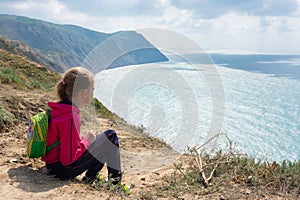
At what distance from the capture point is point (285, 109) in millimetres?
33406

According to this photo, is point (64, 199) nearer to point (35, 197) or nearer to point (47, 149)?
point (35, 197)

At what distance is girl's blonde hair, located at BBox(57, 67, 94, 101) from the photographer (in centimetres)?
326

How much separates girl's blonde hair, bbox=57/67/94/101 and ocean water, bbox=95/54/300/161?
1113mm

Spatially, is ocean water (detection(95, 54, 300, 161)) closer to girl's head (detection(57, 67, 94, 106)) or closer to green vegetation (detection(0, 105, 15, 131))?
girl's head (detection(57, 67, 94, 106))

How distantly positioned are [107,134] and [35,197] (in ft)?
3.69

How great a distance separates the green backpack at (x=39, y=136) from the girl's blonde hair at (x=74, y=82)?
1.12 ft

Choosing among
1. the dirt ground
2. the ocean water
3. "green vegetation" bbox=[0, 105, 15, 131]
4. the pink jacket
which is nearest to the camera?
the pink jacket

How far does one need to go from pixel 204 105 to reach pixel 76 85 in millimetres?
26291

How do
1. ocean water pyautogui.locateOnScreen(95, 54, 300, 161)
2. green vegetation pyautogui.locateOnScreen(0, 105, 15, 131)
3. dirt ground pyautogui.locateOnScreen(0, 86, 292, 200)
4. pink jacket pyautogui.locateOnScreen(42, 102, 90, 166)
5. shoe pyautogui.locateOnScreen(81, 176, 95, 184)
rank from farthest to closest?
green vegetation pyautogui.locateOnScreen(0, 105, 15, 131)
ocean water pyautogui.locateOnScreen(95, 54, 300, 161)
shoe pyautogui.locateOnScreen(81, 176, 95, 184)
dirt ground pyautogui.locateOnScreen(0, 86, 292, 200)
pink jacket pyautogui.locateOnScreen(42, 102, 90, 166)

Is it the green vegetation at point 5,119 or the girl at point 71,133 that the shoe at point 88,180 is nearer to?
the girl at point 71,133

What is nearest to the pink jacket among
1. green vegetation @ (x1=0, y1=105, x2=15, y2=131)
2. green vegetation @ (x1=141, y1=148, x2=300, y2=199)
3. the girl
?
the girl

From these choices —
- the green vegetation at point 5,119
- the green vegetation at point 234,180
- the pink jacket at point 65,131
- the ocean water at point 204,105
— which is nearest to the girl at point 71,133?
the pink jacket at point 65,131

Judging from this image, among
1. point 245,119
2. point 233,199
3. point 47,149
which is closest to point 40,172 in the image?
point 47,149

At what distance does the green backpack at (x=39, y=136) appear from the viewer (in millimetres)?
3229
